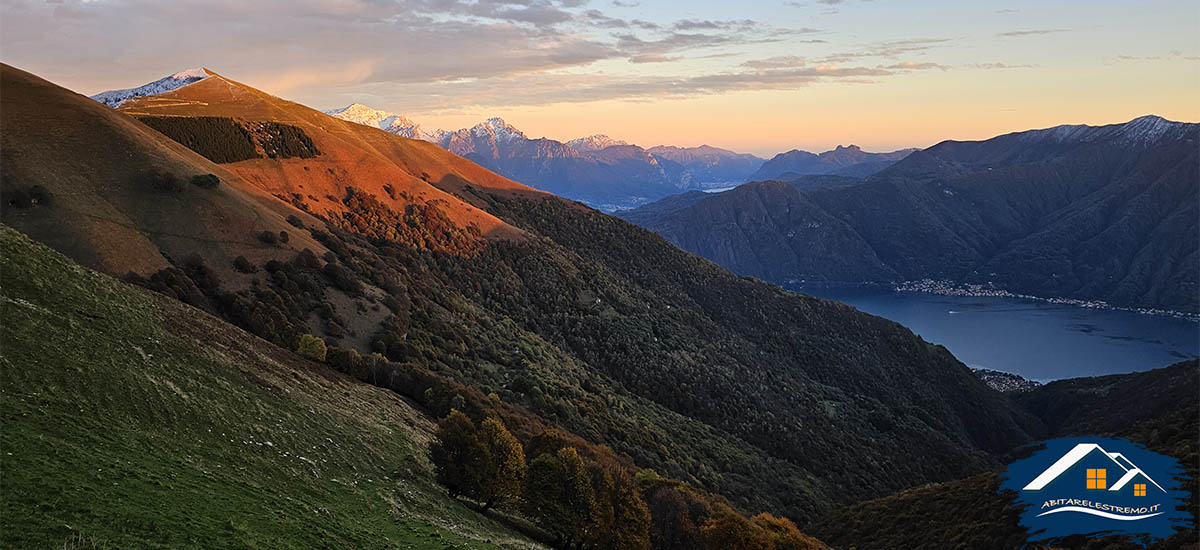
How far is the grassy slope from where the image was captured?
18.3 metres

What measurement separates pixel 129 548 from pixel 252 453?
1220 cm

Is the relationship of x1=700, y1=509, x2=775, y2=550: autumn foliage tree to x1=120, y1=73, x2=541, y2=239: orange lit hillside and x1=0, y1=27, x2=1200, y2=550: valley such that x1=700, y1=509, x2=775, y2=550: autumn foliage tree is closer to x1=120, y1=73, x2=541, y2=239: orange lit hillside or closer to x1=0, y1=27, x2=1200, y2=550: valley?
x1=0, y1=27, x2=1200, y2=550: valley

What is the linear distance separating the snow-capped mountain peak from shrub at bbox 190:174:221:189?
57.5m

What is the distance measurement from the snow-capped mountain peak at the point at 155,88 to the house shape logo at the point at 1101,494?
13649 cm

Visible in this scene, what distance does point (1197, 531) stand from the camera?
3347 cm

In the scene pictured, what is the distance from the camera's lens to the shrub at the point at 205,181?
6588cm

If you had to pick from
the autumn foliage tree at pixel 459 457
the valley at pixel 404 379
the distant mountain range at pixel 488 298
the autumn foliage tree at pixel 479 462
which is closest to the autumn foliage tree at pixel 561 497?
the valley at pixel 404 379

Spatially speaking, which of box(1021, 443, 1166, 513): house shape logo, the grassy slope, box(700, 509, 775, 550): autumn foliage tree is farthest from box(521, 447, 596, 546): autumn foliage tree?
box(1021, 443, 1166, 513): house shape logo

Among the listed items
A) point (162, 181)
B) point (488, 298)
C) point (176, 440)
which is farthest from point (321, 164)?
point (176, 440)

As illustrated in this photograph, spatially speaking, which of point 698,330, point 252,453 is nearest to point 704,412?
Result: point 698,330

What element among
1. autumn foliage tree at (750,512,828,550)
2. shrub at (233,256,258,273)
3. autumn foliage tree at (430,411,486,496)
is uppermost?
shrub at (233,256,258,273)

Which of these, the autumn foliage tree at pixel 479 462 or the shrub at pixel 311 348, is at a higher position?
the shrub at pixel 311 348

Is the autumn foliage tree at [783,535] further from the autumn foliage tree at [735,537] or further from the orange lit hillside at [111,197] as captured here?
the orange lit hillside at [111,197]

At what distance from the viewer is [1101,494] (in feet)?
123
